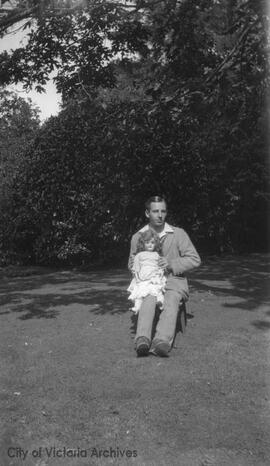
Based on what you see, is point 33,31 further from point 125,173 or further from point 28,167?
point 28,167

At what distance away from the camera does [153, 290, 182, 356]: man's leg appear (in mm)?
5605

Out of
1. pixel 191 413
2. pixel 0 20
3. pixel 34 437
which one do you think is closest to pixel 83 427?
pixel 34 437

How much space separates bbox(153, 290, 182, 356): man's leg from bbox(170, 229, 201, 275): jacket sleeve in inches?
13.4

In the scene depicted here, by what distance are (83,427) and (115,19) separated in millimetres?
7179

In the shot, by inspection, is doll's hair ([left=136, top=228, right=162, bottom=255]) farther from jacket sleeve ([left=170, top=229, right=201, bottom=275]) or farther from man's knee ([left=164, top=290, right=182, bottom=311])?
man's knee ([left=164, top=290, right=182, bottom=311])

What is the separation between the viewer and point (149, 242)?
6578 millimetres

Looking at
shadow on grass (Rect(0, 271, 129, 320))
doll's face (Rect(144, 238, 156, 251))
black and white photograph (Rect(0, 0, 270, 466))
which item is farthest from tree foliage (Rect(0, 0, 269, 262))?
doll's face (Rect(144, 238, 156, 251))

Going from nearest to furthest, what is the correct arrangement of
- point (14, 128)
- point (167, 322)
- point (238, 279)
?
point (167, 322)
point (238, 279)
point (14, 128)

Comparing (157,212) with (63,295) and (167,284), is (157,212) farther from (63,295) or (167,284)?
(63,295)

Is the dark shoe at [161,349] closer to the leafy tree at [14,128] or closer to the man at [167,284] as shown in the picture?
the man at [167,284]

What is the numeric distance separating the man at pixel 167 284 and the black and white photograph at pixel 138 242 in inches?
0.7

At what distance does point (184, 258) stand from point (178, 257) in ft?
0.59

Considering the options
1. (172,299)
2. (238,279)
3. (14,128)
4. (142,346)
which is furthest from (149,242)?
(14,128)

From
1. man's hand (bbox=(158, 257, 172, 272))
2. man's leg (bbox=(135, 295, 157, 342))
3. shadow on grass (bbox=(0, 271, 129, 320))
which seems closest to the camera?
man's leg (bbox=(135, 295, 157, 342))
